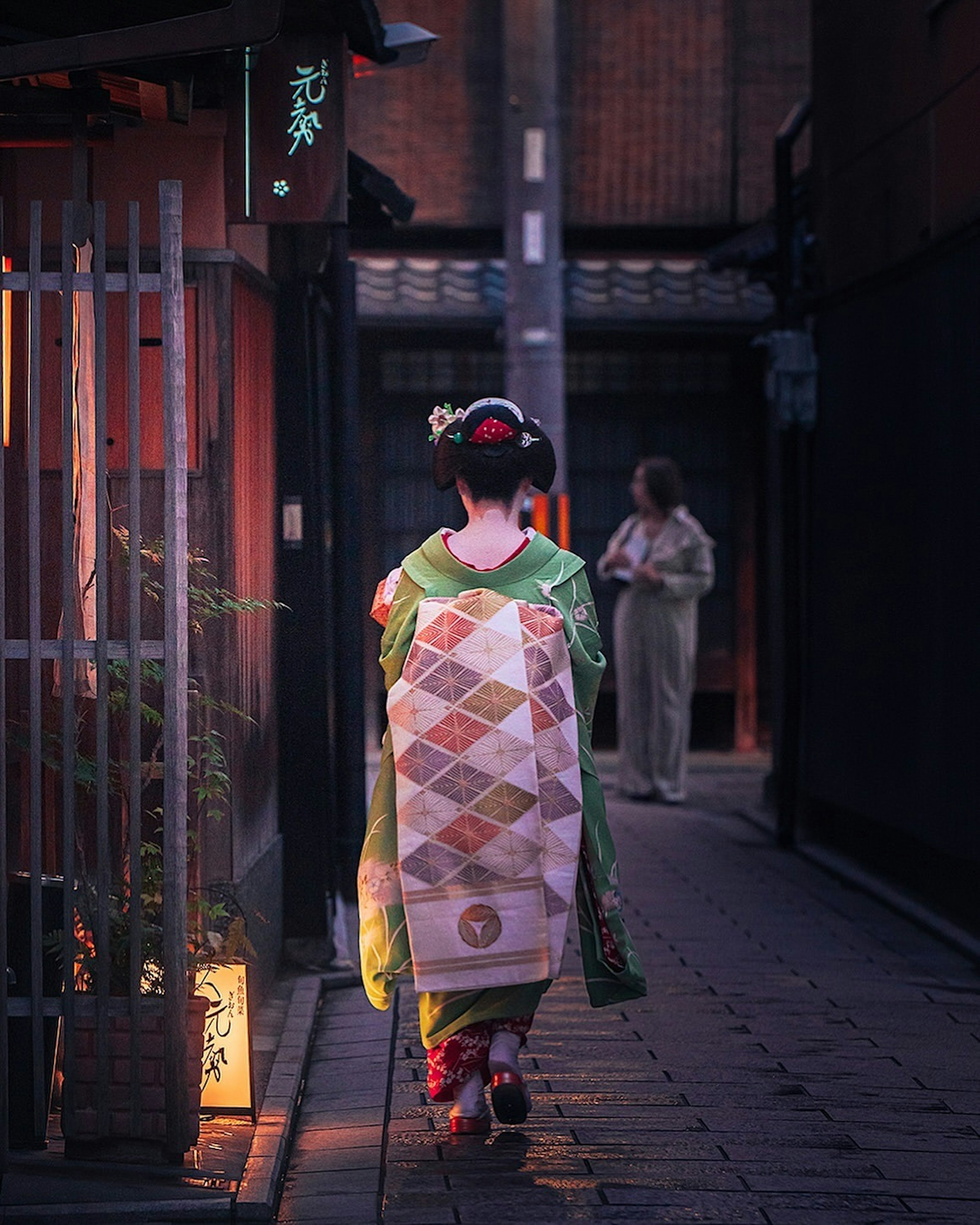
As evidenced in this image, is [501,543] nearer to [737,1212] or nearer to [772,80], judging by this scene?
[737,1212]

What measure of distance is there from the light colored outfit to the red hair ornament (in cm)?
816

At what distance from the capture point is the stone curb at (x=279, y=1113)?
513cm

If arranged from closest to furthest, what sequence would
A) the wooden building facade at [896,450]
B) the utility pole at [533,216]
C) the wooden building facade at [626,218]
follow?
1. the wooden building facade at [896,450]
2. the utility pole at [533,216]
3. the wooden building facade at [626,218]

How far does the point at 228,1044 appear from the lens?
5910 mm

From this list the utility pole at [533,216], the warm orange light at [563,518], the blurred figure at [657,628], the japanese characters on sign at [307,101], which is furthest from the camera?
the warm orange light at [563,518]

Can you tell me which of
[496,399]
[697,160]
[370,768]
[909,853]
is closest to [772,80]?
Answer: [697,160]

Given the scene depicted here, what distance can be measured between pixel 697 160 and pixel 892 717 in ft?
24.4

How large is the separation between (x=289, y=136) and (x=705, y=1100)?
12.8ft

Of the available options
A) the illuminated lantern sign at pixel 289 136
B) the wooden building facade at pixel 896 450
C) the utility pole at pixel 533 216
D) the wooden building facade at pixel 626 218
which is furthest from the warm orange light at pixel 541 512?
the illuminated lantern sign at pixel 289 136

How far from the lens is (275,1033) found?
7137mm

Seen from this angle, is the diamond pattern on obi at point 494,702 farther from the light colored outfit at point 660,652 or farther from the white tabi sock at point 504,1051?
the light colored outfit at point 660,652

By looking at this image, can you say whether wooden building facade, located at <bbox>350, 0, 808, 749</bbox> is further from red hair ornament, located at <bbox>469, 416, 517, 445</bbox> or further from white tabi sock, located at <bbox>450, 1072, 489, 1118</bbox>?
white tabi sock, located at <bbox>450, 1072, 489, 1118</bbox>

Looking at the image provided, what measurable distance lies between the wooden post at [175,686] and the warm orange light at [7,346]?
0.79 metres

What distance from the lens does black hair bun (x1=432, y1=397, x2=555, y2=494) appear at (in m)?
6.05
